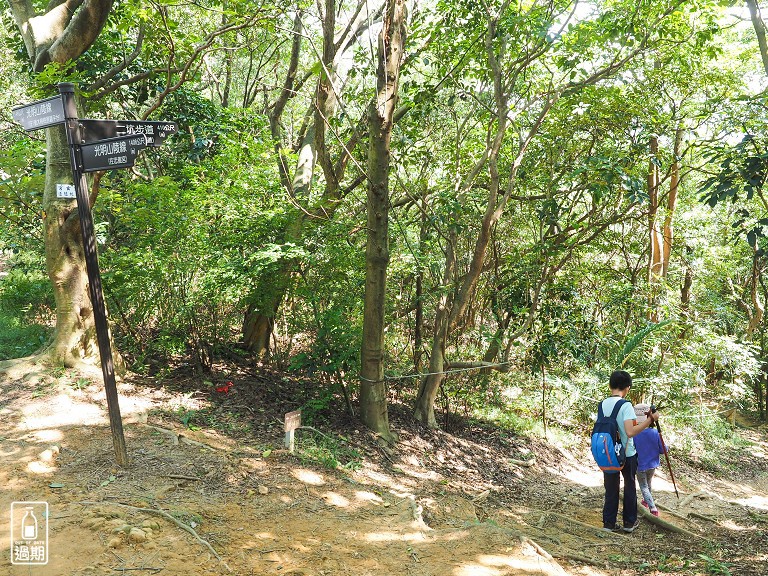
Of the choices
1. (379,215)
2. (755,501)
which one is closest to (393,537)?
(379,215)

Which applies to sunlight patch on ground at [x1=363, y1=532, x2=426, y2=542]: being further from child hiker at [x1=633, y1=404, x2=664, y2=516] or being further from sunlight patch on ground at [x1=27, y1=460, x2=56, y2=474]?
child hiker at [x1=633, y1=404, x2=664, y2=516]

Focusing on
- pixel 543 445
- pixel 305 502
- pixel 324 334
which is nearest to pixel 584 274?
pixel 543 445

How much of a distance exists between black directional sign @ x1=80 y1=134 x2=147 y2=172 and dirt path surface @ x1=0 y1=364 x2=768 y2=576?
2.63 meters

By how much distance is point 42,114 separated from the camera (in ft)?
16.1

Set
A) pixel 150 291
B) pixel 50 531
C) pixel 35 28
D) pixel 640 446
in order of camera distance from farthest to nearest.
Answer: pixel 150 291
pixel 35 28
pixel 640 446
pixel 50 531

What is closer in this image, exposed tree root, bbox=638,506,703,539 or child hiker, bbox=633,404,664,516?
exposed tree root, bbox=638,506,703,539

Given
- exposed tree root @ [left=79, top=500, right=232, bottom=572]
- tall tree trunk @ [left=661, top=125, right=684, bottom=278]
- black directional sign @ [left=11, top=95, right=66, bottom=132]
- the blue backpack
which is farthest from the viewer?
tall tree trunk @ [left=661, top=125, right=684, bottom=278]

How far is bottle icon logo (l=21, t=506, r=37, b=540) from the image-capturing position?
3880 millimetres

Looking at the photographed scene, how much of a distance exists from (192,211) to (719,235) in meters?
13.0

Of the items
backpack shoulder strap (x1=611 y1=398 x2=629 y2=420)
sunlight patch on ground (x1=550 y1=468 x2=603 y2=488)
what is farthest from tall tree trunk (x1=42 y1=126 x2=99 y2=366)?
sunlight patch on ground (x1=550 y1=468 x2=603 y2=488)

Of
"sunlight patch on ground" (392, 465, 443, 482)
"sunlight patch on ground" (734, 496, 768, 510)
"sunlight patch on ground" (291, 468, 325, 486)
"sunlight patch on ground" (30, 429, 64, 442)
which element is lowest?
"sunlight patch on ground" (734, 496, 768, 510)

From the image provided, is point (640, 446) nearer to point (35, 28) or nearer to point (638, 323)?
point (638, 323)

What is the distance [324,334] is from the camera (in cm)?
789

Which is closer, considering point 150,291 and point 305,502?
point 305,502
